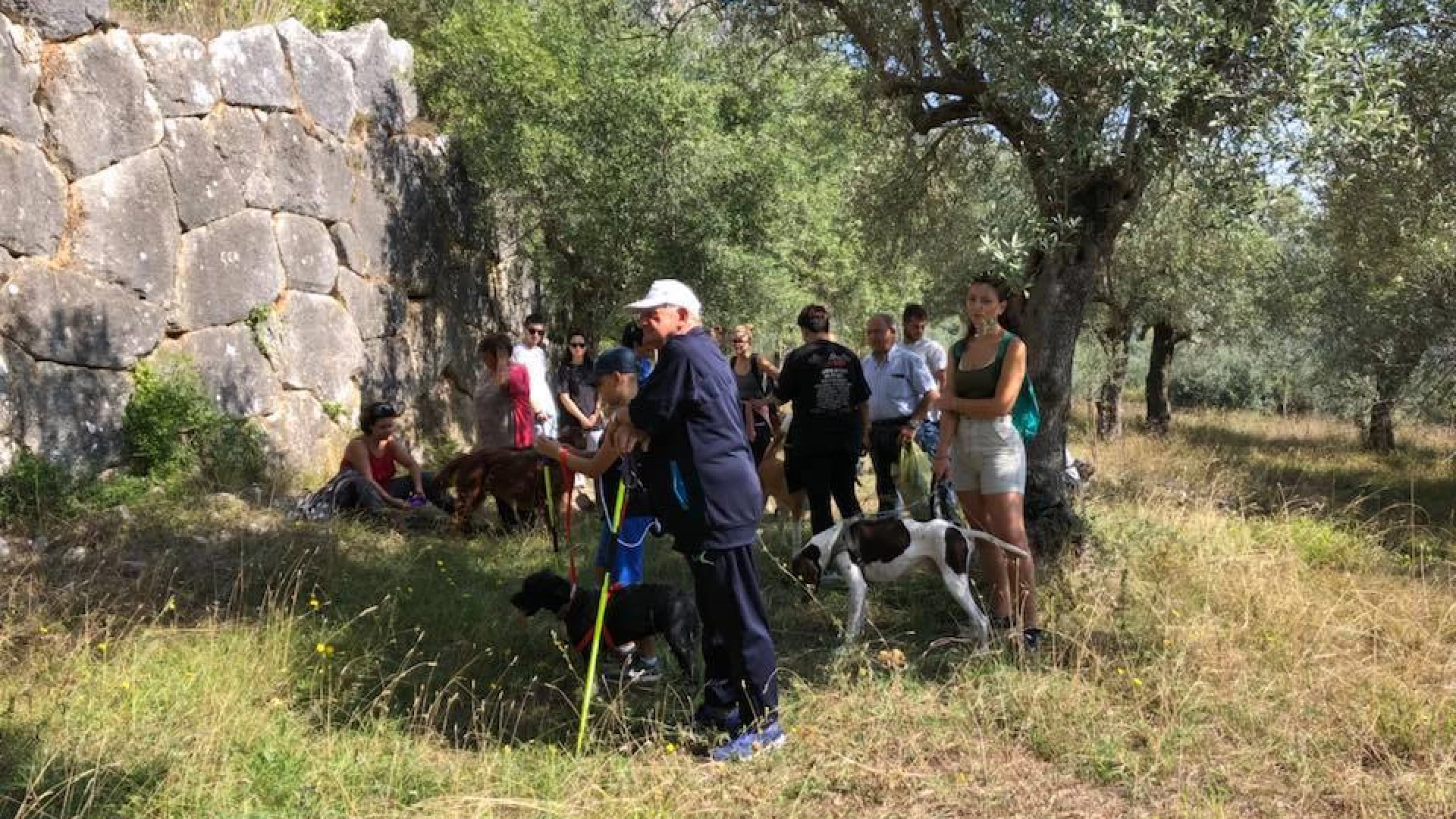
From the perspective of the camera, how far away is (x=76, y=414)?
281 inches

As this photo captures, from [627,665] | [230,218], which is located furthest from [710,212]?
[627,665]

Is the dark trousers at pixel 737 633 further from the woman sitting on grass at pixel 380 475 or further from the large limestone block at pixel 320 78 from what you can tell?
the large limestone block at pixel 320 78

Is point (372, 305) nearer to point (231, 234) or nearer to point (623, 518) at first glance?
point (231, 234)

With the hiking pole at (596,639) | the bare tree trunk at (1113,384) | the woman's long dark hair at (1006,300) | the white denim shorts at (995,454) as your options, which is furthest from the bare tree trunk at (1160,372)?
the hiking pole at (596,639)

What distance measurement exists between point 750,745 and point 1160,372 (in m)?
15.6

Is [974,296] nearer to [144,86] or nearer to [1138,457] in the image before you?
[144,86]

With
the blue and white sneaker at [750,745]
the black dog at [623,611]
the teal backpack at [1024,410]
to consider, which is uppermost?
the teal backpack at [1024,410]

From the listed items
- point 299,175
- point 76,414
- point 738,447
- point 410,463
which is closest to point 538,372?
point 410,463

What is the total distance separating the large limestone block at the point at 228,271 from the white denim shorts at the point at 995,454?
20.9 ft

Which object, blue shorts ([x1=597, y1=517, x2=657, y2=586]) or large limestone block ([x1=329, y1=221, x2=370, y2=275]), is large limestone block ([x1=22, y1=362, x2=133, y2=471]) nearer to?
large limestone block ([x1=329, y1=221, x2=370, y2=275])

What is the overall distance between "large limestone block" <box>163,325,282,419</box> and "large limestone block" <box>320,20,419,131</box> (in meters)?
2.98

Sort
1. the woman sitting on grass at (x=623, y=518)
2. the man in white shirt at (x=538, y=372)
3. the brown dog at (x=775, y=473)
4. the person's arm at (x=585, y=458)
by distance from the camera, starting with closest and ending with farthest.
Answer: the person's arm at (x=585, y=458) → the woman sitting on grass at (x=623, y=518) → the brown dog at (x=775, y=473) → the man in white shirt at (x=538, y=372)

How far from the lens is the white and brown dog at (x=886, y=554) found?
4.83 metres

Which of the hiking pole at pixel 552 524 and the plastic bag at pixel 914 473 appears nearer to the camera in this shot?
the hiking pole at pixel 552 524
